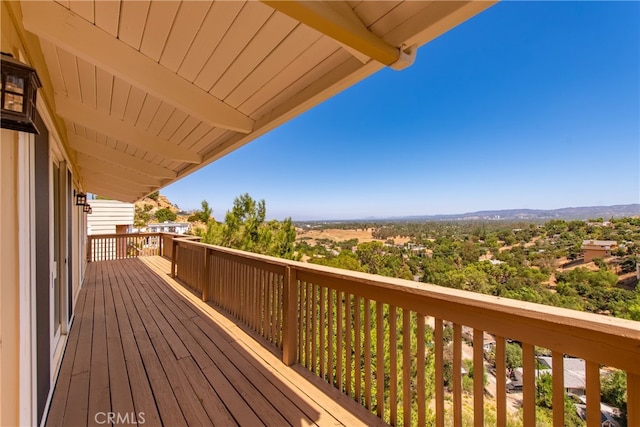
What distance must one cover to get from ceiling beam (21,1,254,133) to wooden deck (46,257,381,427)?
2.12 meters

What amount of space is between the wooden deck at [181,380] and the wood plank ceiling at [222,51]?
2087mm

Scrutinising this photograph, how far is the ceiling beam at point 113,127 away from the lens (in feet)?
8.57

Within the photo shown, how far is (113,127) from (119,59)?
1479 millimetres

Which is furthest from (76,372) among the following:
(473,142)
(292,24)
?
(473,142)

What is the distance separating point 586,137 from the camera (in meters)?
19.1

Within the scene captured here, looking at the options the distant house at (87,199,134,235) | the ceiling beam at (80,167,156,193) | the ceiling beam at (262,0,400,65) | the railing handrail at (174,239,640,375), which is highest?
the ceiling beam at (80,167,156,193)

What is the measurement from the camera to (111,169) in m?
5.36

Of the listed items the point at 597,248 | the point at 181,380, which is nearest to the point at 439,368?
the point at 181,380

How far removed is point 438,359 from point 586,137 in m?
25.8

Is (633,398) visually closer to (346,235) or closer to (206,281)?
(206,281)

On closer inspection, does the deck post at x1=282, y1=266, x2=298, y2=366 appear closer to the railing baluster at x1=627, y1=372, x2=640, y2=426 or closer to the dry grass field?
the railing baluster at x1=627, y1=372, x2=640, y2=426

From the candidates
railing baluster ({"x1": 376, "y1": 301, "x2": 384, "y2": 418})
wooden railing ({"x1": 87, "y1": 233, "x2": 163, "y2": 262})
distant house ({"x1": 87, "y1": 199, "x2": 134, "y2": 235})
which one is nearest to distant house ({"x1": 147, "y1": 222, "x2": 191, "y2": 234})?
distant house ({"x1": 87, "y1": 199, "x2": 134, "y2": 235})

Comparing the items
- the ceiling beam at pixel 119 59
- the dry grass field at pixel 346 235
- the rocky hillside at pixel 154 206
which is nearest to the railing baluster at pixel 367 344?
the ceiling beam at pixel 119 59

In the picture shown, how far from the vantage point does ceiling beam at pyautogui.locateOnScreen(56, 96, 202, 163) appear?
2.61 metres
